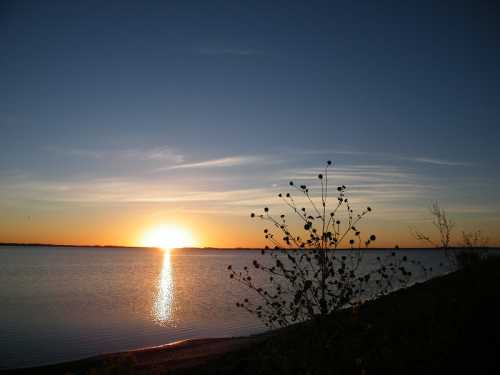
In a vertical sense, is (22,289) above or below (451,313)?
below

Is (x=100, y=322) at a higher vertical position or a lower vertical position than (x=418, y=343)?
lower

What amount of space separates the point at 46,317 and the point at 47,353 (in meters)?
12.0

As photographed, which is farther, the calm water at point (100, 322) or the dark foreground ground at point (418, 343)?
the calm water at point (100, 322)

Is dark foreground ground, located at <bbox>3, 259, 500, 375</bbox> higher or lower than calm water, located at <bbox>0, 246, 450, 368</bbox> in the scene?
higher

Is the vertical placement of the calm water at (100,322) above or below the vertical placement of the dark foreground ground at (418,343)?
below

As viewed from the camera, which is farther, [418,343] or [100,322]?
[100,322]

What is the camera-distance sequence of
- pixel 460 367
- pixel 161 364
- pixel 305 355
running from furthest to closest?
pixel 161 364, pixel 305 355, pixel 460 367

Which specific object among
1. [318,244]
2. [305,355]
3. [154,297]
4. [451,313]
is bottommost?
[154,297]

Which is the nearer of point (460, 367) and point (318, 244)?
point (460, 367)

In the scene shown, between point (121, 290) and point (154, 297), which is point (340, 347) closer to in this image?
point (154, 297)

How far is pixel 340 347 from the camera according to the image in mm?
5758

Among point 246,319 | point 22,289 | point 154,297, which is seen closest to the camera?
point 246,319

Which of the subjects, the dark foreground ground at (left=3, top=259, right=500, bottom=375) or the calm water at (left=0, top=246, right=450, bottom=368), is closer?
the dark foreground ground at (left=3, top=259, right=500, bottom=375)

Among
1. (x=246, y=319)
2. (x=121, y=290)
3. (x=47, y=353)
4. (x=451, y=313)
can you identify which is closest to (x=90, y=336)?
(x=47, y=353)
